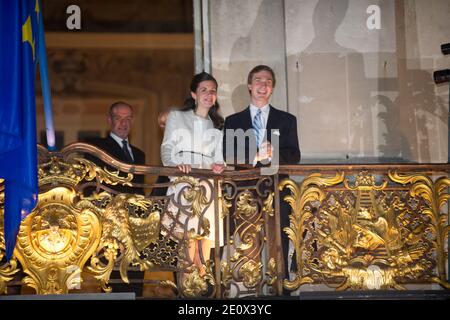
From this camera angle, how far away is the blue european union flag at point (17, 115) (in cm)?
997

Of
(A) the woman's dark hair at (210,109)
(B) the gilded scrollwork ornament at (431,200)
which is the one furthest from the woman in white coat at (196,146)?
(B) the gilded scrollwork ornament at (431,200)

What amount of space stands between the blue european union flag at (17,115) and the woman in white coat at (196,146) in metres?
1.28

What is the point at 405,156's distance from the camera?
497 inches

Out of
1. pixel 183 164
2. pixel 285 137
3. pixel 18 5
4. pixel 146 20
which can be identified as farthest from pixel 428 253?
pixel 146 20

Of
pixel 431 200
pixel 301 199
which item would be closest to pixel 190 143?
pixel 301 199

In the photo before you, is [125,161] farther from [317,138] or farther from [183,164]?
[317,138]

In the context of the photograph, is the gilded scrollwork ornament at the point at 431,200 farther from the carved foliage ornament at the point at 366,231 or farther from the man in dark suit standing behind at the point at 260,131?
the man in dark suit standing behind at the point at 260,131

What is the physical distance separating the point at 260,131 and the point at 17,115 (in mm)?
2326

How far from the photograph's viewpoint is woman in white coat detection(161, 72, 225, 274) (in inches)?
413

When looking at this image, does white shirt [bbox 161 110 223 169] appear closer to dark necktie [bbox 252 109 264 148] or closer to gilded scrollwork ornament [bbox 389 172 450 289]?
dark necktie [bbox 252 109 264 148]

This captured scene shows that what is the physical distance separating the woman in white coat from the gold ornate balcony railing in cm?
3

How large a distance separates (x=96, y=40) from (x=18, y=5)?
16.4ft

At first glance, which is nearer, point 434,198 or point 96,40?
point 434,198

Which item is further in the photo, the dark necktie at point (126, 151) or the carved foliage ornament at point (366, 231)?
the dark necktie at point (126, 151)
